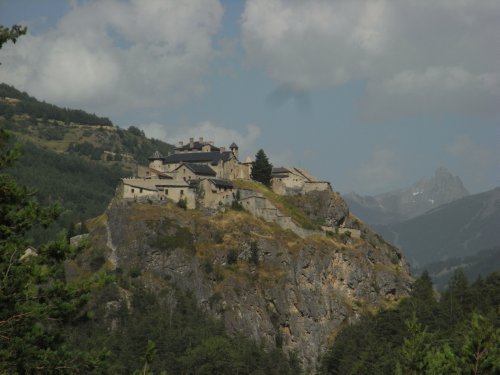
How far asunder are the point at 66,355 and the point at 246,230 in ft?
292

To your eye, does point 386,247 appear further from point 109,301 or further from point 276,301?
point 109,301

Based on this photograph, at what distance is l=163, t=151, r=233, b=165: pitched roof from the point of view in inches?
5271

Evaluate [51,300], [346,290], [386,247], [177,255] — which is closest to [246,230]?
[177,255]

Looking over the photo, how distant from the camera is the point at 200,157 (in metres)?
135

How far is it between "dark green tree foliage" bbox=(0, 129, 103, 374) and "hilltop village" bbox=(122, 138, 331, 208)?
272ft

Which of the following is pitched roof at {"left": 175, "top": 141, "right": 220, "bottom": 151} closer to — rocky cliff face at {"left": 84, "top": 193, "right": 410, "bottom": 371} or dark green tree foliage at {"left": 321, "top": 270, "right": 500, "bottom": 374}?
rocky cliff face at {"left": 84, "top": 193, "right": 410, "bottom": 371}

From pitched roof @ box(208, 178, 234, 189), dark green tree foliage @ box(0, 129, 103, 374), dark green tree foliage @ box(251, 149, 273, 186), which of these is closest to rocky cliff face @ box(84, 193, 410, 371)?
pitched roof @ box(208, 178, 234, 189)

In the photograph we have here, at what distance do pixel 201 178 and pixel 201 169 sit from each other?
3861 mm

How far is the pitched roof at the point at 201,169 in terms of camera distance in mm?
127625

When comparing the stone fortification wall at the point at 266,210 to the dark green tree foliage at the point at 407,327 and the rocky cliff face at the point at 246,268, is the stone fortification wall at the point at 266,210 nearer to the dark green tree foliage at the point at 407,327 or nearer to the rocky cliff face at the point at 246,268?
the rocky cliff face at the point at 246,268

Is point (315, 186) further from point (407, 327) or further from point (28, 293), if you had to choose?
point (28, 293)

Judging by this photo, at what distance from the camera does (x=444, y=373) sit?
47.7m

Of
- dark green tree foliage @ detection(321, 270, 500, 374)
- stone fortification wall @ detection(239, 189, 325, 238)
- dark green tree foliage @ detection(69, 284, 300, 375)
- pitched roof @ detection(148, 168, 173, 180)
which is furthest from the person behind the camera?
pitched roof @ detection(148, 168, 173, 180)

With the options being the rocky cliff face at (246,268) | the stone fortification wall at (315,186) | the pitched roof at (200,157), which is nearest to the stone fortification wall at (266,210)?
the rocky cliff face at (246,268)
